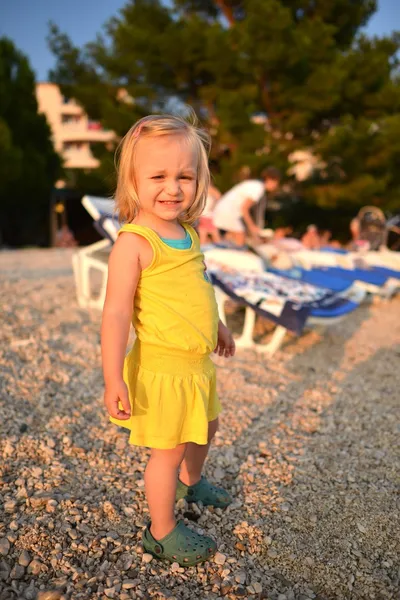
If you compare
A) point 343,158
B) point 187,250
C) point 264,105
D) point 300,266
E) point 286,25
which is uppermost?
point 286,25

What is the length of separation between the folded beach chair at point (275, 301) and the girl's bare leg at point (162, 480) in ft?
6.55

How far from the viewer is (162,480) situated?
1444mm

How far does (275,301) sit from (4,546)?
241 cm

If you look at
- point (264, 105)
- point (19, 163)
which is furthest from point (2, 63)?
point (264, 105)

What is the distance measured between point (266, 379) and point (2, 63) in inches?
483

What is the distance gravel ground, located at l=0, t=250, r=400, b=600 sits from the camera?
4.75 ft

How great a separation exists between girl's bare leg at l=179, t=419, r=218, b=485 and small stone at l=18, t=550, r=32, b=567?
56 cm

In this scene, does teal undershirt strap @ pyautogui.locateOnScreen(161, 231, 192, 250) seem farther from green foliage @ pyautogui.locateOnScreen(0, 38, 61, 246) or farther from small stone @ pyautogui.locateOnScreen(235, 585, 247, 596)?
green foliage @ pyautogui.locateOnScreen(0, 38, 61, 246)

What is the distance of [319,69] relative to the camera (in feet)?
37.0

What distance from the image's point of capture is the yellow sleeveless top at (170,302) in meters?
1.39

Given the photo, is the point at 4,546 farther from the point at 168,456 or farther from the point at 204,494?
the point at 204,494

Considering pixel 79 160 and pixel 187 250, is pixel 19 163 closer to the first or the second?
pixel 187 250

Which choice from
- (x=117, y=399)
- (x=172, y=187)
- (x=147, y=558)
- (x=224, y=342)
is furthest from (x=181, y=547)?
(x=172, y=187)

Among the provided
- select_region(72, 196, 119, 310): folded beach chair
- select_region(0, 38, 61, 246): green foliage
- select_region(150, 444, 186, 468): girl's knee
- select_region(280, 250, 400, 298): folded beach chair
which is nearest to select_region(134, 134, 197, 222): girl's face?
select_region(150, 444, 186, 468): girl's knee
